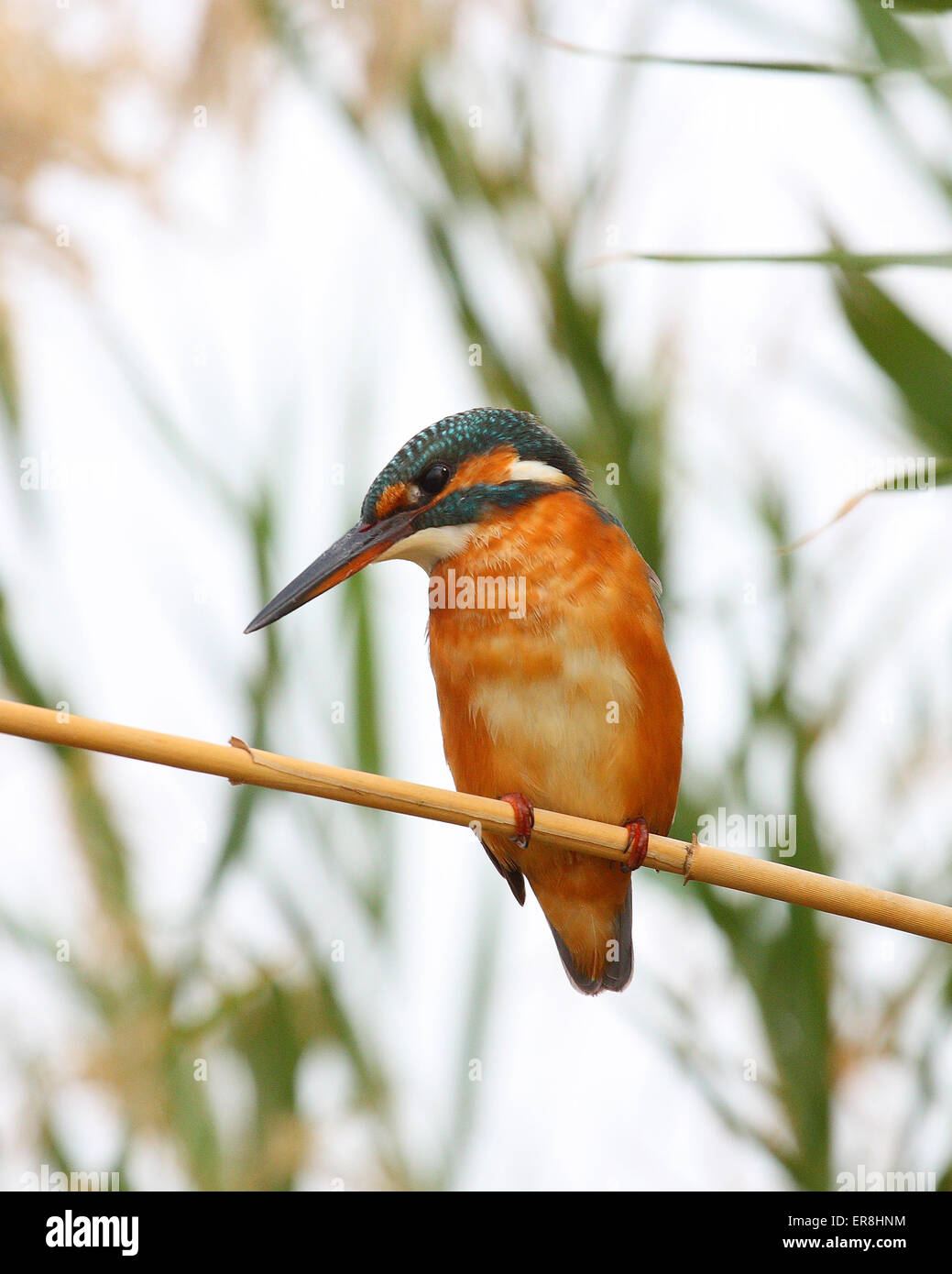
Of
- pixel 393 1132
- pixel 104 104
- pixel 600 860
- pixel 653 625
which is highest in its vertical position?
pixel 104 104

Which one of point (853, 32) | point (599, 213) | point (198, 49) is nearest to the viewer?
point (853, 32)

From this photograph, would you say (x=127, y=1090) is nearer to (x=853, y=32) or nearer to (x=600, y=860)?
(x=600, y=860)

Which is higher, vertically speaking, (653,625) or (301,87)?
(301,87)

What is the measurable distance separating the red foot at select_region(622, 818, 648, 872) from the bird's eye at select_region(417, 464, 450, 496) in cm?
58

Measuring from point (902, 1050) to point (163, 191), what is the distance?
2.25 metres

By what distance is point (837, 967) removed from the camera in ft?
5.55

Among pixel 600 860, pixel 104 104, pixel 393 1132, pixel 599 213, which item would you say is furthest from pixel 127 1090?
pixel 104 104

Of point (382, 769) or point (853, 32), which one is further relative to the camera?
point (382, 769)

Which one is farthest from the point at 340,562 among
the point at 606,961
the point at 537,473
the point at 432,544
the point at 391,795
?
the point at 606,961

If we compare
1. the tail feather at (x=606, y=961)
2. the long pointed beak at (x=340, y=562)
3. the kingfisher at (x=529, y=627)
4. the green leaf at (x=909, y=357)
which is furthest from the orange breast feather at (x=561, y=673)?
the green leaf at (x=909, y=357)

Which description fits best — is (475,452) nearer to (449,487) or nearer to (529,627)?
(449,487)

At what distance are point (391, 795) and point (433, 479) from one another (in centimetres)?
101

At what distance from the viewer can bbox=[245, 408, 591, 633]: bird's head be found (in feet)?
5.89

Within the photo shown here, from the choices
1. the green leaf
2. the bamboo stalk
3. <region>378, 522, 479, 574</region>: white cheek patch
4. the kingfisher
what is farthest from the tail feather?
the green leaf
